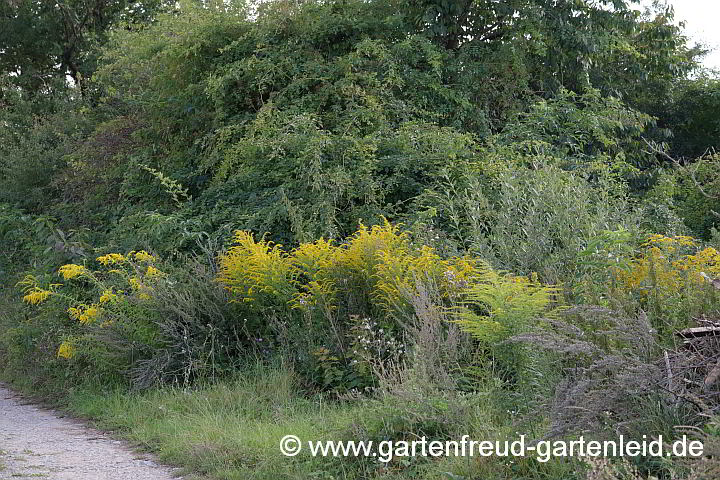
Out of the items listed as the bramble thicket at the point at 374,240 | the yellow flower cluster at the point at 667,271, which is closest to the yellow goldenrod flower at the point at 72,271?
the bramble thicket at the point at 374,240

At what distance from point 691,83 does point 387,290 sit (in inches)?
648

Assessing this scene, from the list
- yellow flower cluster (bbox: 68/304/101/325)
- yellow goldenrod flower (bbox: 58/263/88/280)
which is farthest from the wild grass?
yellow goldenrod flower (bbox: 58/263/88/280)

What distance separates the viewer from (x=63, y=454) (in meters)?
7.30

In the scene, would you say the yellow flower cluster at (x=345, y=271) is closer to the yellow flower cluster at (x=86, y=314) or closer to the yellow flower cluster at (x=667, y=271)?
the yellow flower cluster at (x=667, y=271)

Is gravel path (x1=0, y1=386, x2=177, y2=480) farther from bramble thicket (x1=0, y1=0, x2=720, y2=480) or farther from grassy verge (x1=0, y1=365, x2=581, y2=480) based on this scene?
bramble thicket (x1=0, y1=0, x2=720, y2=480)

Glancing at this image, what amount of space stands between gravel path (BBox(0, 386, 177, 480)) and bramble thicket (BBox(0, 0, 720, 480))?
31 centimetres

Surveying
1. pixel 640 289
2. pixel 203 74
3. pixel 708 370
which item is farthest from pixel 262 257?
pixel 203 74

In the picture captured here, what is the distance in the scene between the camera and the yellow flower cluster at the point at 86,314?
10.1 metres

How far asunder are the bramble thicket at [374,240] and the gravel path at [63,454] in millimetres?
310

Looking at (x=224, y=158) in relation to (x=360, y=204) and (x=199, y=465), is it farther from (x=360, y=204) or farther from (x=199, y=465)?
(x=199, y=465)

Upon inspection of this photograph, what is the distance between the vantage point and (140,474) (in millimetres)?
6617

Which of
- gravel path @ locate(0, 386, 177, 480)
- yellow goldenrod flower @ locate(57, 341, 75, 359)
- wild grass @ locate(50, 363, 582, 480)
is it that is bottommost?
gravel path @ locate(0, 386, 177, 480)

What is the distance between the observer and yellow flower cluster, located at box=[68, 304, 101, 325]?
33.1 ft

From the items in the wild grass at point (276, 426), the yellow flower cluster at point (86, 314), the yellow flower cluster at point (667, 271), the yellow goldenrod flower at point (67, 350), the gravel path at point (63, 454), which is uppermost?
the yellow flower cluster at point (667, 271)
